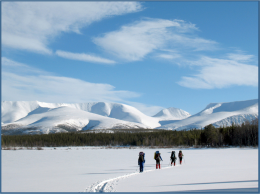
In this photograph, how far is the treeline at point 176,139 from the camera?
101 m

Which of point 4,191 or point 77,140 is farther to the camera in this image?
point 77,140

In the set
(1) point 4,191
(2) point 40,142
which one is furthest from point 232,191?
(2) point 40,142

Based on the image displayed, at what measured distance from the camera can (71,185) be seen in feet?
55.7

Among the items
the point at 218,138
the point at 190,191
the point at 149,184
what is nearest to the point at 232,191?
the point at 190,191

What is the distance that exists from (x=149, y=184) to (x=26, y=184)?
27.2 ft

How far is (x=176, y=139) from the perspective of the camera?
123 metres

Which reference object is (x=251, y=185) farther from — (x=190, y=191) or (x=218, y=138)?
(x=218, y=138)

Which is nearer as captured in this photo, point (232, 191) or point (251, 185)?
point (232, 191)

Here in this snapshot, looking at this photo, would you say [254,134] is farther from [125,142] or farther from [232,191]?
[232,191]

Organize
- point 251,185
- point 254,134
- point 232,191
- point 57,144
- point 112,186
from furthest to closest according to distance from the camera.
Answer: point 57,144, point 254,134, point 112,186, point 251,185, point 232,191

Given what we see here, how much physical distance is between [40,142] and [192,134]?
270ft

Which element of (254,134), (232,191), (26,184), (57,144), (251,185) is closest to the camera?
(232,191)

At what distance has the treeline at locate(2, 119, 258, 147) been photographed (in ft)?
330

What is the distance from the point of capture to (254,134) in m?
99.9
